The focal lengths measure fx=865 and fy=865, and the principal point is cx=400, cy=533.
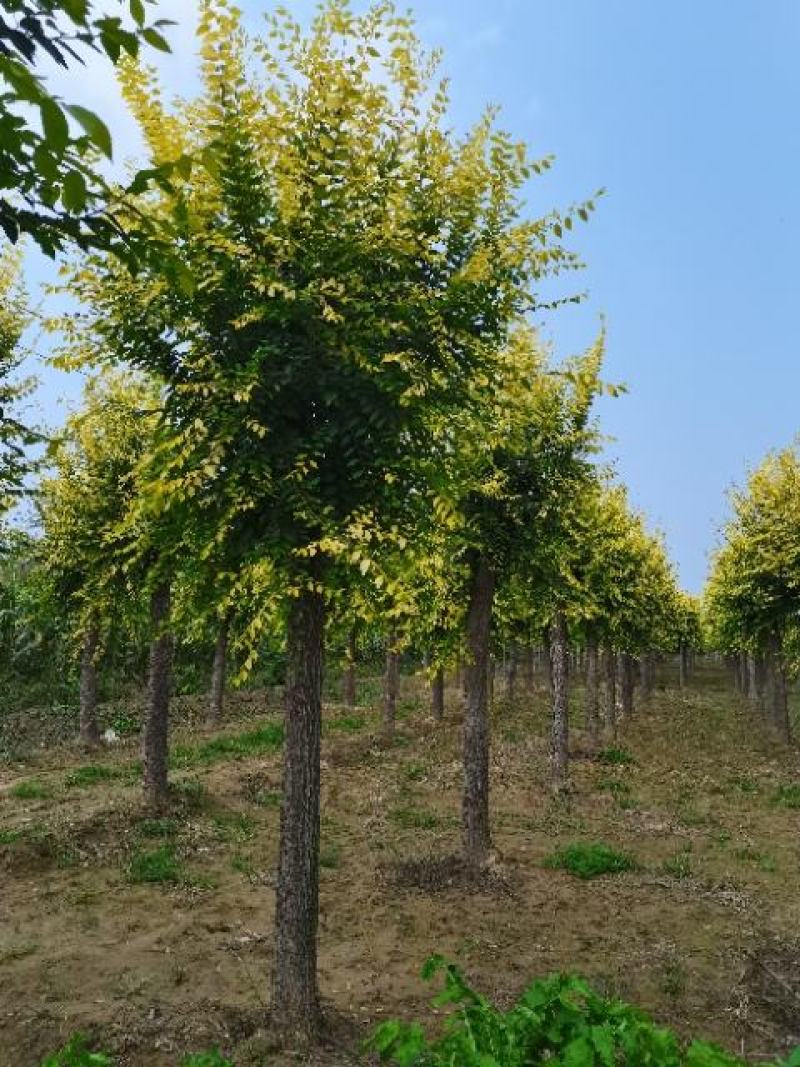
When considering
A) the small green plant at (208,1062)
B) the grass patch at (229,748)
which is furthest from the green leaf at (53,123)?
the grass patch at (229,748)

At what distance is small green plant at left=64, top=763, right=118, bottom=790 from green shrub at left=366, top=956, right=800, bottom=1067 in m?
17.4

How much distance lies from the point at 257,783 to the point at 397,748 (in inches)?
227

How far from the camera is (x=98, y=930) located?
1093 centimetres

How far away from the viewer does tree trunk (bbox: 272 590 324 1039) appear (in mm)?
7840

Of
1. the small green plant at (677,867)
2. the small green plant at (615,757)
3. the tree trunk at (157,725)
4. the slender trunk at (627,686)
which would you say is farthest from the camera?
the slender trunk at (627,686)

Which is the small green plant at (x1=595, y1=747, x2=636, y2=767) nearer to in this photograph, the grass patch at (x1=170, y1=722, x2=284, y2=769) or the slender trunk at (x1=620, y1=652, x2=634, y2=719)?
the grass patch at (x1=170, y1=722, x2=284, y2=769)

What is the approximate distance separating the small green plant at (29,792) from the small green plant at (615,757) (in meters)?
13.7

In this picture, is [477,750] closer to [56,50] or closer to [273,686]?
[56,50]

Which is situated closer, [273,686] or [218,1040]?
[218,1040]

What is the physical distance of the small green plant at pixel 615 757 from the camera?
22859mm

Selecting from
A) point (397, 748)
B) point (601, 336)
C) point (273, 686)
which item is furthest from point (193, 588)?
point (273, 686)

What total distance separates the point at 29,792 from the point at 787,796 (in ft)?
54.4

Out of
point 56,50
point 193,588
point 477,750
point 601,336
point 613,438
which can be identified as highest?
point 601,336

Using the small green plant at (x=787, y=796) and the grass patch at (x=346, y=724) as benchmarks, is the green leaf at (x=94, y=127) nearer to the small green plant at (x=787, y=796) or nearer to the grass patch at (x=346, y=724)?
the small green plant at (x=787, y=796)
